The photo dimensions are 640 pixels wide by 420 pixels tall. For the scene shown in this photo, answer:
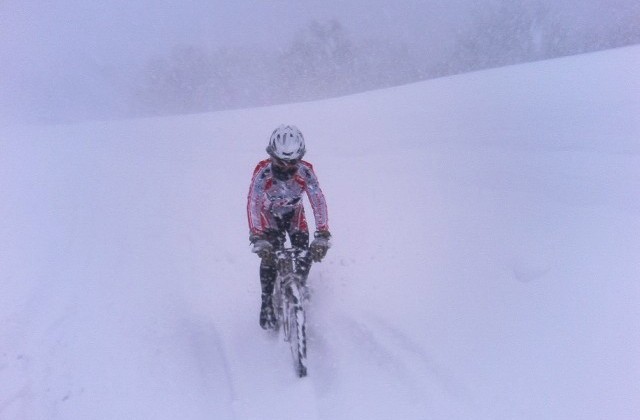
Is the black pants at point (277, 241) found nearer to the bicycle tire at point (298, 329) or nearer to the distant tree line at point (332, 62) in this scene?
the bicycle tire at point (298, 329)

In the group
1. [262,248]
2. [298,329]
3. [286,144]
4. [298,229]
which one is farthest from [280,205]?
[298,329]

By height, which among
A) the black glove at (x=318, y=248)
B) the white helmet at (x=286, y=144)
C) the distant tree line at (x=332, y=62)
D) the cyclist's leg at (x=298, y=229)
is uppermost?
the distant tree line at (x=332, y=62)

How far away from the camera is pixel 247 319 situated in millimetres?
5477

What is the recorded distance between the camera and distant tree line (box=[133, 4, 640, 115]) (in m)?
34.5

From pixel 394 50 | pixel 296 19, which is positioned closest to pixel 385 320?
pixel 394 50

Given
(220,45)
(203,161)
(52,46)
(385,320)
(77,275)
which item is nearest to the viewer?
(385,320)

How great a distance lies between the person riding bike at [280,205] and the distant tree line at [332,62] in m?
31.6

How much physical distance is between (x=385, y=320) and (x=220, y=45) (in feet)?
130

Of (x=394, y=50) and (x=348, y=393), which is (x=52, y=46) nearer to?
(x=394, y=50)

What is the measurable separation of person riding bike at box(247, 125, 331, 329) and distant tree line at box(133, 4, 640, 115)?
31.6 m

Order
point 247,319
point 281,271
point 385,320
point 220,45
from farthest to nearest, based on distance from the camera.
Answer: point 220,45
point 247,319
point 385,320
point 281,271

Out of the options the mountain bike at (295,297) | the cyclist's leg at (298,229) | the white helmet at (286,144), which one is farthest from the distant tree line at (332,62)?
the mountain bike at (295,297)

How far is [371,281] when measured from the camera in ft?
19.3

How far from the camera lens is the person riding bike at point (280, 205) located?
4281 mm
